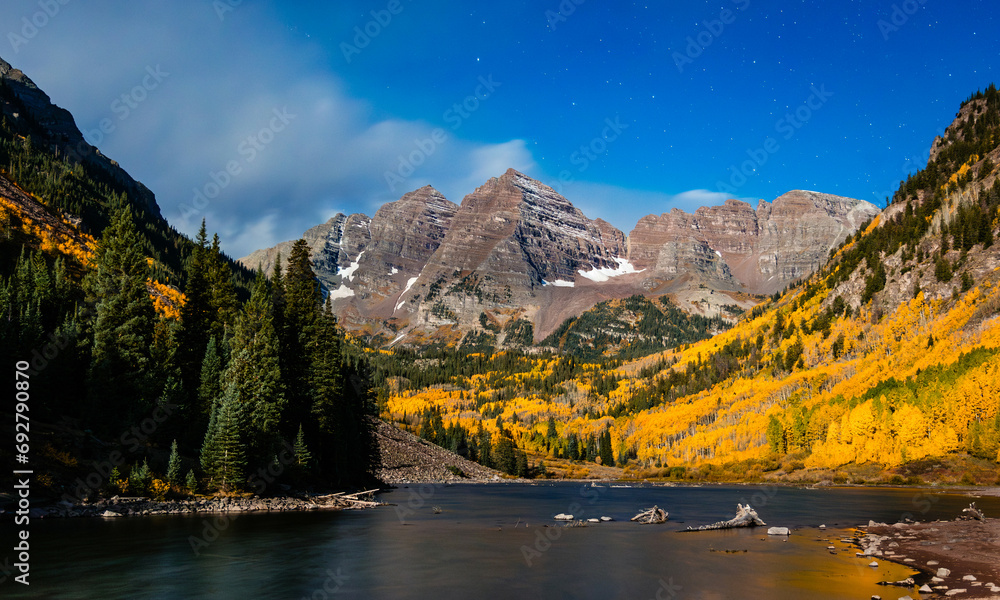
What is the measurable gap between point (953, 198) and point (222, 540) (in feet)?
768

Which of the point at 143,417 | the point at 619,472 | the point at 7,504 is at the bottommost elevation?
the point at 619,472

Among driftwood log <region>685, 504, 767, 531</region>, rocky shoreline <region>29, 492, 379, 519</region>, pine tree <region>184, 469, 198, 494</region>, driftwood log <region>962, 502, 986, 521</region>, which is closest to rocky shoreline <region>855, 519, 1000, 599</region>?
driftwood log <region>962, 502, 986, 521</region>

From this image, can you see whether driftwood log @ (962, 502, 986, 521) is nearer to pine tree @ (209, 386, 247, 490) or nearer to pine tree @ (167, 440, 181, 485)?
pine tree @ (209, 386, 247, 490)

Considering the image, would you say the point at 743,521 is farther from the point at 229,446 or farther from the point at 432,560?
the point at 229,446

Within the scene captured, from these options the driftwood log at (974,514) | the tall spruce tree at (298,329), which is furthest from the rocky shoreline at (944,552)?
the tall spruce tree at (298,329)

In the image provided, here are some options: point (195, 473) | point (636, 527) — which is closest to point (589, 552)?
point (636, 527)

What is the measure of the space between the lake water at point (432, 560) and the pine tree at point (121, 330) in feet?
50.5

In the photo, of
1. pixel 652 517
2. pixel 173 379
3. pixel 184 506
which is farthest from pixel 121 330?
pixel 652 517

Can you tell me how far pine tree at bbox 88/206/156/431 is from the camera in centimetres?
5772

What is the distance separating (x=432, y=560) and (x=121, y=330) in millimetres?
43263

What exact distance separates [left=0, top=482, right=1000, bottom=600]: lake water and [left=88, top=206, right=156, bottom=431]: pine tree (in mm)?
15396

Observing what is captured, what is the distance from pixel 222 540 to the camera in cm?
4156

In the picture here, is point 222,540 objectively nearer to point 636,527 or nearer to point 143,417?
point 143,417

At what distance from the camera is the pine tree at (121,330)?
57719 millimetres
